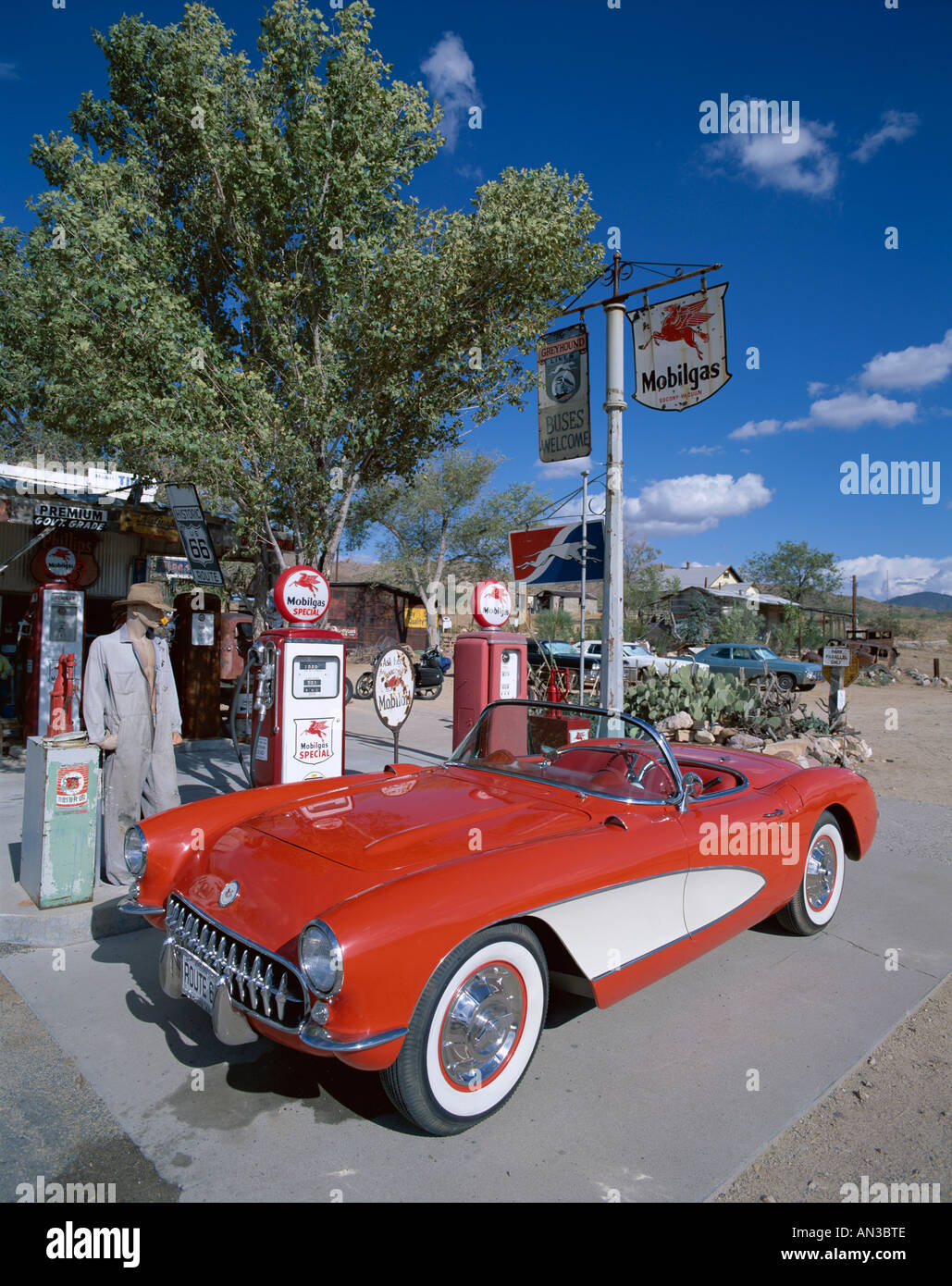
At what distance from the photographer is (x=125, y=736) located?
15.8 feet

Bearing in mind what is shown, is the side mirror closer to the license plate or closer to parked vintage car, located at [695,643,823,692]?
the license plate

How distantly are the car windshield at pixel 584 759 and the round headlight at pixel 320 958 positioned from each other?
152 cm

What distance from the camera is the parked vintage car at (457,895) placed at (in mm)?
2332

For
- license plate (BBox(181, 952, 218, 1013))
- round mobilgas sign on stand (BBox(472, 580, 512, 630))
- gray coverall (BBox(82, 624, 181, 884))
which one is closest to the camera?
license plate (BBox(181, 952, 218, 1013))

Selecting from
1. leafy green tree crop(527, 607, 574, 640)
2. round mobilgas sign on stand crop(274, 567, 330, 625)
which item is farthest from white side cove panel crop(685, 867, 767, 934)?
leafy green tree crop(527, 607, 574, 640)

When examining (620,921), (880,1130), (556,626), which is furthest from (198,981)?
(556,626)

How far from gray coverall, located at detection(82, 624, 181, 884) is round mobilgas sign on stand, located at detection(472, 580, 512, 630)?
318 cm

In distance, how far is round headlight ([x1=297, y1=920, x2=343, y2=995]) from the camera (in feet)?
7.28

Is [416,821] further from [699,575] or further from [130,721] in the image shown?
[699,575]

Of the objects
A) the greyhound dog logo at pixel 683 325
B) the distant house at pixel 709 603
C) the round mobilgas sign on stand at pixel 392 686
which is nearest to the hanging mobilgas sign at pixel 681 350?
the greyhound dog logo at pixel 683 325

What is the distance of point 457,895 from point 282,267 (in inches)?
330

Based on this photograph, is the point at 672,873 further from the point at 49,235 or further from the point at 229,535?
the point at 49,235

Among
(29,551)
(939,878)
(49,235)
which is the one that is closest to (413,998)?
(939,878)
